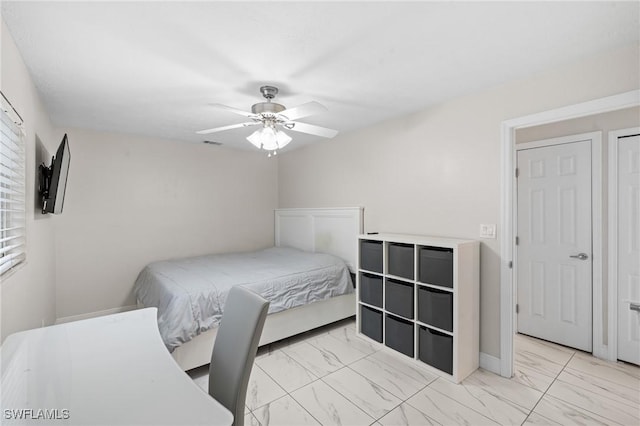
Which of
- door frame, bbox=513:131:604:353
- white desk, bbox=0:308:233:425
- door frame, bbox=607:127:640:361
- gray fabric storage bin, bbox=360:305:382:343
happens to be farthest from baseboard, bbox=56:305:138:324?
door frame, bbox=607:127:640:361

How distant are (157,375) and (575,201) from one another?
3.46m

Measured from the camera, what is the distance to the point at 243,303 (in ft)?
4.71

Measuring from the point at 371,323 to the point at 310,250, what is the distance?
1.56 meters

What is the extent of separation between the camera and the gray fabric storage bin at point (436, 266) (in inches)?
89.7

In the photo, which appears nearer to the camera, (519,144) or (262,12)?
(262,12)

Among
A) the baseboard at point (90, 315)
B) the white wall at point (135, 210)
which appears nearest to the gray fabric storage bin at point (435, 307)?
the white wall at point (135, 210)

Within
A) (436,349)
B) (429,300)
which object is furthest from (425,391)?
(429,300)

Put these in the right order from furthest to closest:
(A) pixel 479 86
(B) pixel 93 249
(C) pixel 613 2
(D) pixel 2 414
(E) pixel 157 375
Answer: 1. (B) pixel 93 249
2. (A) pixel 479 86
3. (C) pixel 613 2
4. (E) pixel 157 375
5. (D) pixel 2 414

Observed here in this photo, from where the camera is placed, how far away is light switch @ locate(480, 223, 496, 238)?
237cm

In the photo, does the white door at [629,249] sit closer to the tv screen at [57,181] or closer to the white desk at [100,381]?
the white desk at [100,381]

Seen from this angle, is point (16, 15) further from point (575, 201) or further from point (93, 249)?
point (575, 201)

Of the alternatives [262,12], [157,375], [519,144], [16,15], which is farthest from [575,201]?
[16,15]

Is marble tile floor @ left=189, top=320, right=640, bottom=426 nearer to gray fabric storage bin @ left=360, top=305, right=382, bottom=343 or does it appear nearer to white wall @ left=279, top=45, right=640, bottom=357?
gray fabric storage bin @ left=360, top=305, right=382, bottom=343

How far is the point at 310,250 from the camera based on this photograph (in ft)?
13.9
